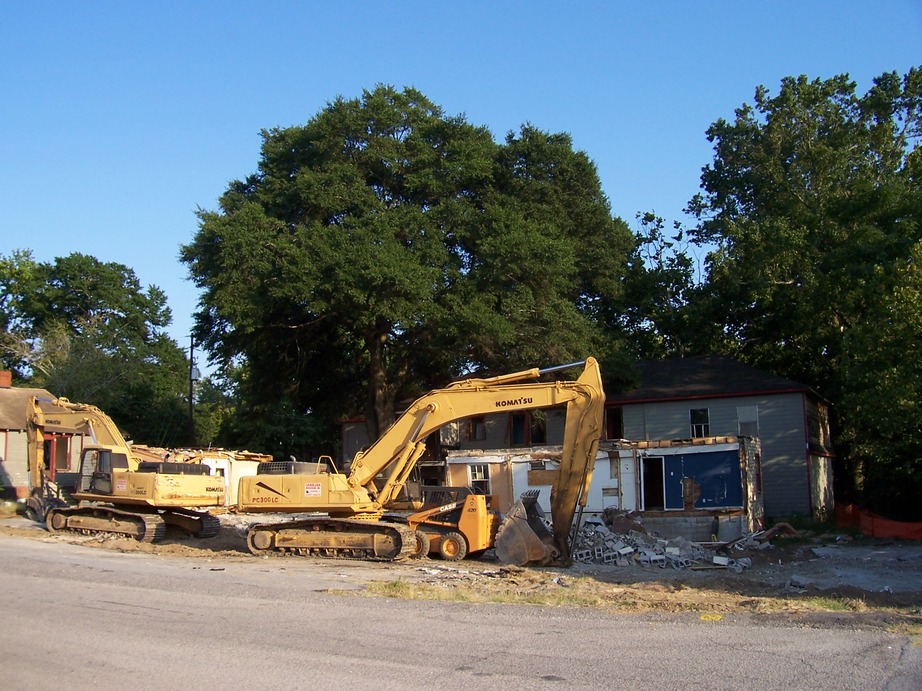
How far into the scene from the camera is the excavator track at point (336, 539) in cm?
1941

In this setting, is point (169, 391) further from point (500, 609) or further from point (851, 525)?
point (500, 609)

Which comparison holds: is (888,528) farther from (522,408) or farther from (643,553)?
(522,408)

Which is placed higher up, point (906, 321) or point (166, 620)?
point (906, 321)

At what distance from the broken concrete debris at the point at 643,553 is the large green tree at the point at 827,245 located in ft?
29.0

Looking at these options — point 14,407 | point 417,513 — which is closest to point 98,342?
point 14,407

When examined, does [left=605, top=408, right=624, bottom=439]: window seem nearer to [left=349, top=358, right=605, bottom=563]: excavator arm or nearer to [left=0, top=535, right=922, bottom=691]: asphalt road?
[left=349, top=358, right=605, bottom=563]: excavator arm

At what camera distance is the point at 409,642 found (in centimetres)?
988

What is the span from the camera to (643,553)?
815 inches

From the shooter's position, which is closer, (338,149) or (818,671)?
(818,671)

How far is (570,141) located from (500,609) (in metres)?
26.9

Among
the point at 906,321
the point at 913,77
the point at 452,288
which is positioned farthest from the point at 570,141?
the point at 913,77

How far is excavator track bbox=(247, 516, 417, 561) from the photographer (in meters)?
19.4

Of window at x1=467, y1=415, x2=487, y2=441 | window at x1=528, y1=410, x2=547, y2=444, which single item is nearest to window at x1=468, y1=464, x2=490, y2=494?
window at x1=528, y1=410, x2=547, y2=444

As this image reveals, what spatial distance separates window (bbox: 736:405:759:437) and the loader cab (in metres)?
22.9
